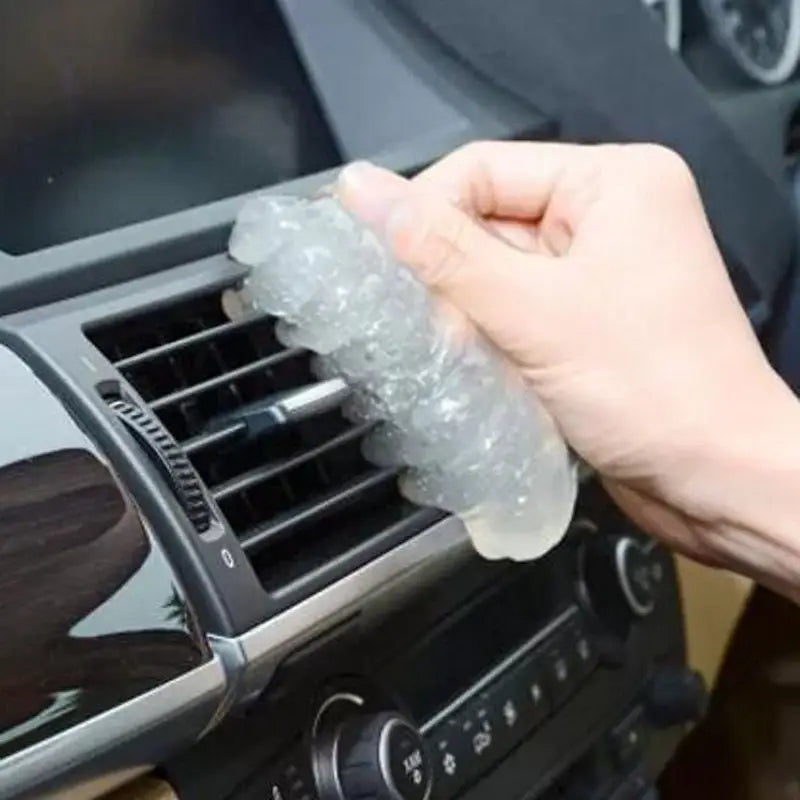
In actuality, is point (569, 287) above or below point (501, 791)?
above

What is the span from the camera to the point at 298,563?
29.9 inches

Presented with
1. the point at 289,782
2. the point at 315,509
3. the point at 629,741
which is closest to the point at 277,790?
the point at 289,782

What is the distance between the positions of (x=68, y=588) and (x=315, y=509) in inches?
6.2

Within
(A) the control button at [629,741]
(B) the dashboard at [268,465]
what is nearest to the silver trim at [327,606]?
(B) the dashboard at [268,465]

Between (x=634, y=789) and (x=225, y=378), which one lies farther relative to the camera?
(x=634, y=789)

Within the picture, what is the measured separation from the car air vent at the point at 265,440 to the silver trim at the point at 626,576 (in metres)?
0.22

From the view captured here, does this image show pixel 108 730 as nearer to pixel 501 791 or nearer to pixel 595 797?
pixel 501 791

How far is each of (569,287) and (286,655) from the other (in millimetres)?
194

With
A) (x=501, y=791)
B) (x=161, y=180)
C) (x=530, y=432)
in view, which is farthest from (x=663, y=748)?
(x=161, y=180)

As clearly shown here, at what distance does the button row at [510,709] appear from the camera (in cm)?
86

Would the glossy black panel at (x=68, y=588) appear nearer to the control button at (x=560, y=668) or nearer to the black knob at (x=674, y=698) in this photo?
the control button at (x=560, y=668)

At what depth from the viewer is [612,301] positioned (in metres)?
0.78

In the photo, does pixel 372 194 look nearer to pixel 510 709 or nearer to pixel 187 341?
pixel 187 341

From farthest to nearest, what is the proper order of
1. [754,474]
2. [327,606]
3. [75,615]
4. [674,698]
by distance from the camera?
[674,698], [754,474], [327,606], [75,615]
